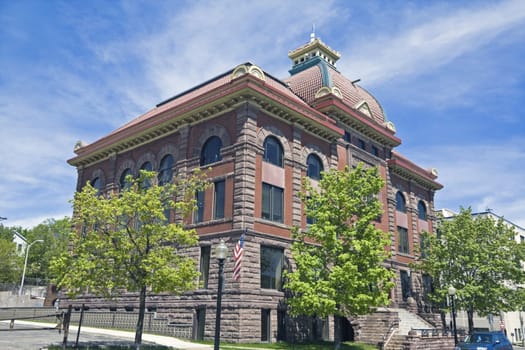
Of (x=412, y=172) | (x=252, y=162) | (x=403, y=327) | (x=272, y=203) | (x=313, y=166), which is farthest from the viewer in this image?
(x=412, y=172)

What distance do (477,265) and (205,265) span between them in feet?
74.0

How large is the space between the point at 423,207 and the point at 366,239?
28306 millimetres

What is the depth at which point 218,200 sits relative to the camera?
100 ft

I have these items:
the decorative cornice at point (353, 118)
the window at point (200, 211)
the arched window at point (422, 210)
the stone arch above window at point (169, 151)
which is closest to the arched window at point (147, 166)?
the stone arch above window at point (169, 151)

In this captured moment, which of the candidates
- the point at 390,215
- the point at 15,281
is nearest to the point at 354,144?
the point at 390,215

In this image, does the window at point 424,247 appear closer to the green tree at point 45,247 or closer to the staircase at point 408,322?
the staircase at point 408,322

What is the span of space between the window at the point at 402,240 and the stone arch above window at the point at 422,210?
4795mm

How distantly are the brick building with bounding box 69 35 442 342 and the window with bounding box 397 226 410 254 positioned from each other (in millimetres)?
993

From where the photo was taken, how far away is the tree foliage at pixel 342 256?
2455 cm

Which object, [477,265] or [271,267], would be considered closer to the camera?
[271,267]

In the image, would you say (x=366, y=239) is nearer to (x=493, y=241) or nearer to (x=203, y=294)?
(x=203, y=294)

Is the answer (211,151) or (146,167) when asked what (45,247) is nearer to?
(146,167)

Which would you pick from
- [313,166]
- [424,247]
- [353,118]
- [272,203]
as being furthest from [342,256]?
[424,247]

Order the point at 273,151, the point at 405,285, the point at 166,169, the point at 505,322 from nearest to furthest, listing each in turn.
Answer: the point at 273,151
the point at 166,169
the point at 405,285
the point at 505,322
